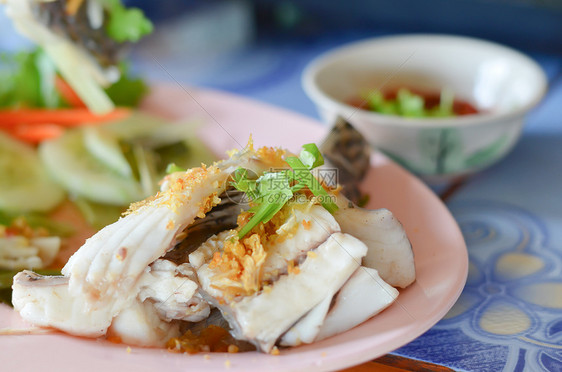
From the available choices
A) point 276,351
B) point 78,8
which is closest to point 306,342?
point 276,351

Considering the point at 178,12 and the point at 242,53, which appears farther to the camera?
the point at 178,12

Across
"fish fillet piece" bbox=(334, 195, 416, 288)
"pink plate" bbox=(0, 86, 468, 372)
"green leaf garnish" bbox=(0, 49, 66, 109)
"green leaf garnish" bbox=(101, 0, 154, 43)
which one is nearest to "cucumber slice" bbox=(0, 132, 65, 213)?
"green leaf garnish" bbox=(0, 49, 66, 109)

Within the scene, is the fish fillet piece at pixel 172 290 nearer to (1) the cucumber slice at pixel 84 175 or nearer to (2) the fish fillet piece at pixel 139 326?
(2) the fish fillet piece at pixel 139 326

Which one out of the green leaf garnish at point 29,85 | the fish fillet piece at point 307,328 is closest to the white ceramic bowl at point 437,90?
the fish fillet piece at point 307,328

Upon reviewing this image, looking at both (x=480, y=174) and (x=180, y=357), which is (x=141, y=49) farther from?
(x=180, y=357)

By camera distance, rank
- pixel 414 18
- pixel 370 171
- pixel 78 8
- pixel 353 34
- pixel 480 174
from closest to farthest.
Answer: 1. pixel 370 171
2. pixel 78 8
3. pixel 480 174
4. pixel 414 18
5. pixel 353 34

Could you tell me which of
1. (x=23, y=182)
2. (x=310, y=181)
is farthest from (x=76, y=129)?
(x=310, y=181)

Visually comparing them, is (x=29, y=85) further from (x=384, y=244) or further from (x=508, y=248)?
(x=508, y=248)
